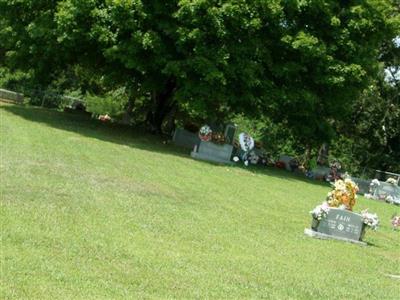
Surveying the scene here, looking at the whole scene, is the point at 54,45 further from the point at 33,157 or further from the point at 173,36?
the point at 33,157

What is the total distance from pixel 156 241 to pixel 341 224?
4.36m

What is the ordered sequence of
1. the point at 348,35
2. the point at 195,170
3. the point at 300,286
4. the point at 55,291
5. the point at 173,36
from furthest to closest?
1. the point at 348,35
2. the point at 173,36
3. the point at 195,170
4. the point at 300,286
5. the point at 55,291

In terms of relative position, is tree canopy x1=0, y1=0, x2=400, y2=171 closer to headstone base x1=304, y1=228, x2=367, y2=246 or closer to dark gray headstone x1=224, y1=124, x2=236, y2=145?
dark gray headstone x1=224, y1=124, x2=236, y2=145

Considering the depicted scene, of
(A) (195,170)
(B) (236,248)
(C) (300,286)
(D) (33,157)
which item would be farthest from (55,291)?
(A) (195,170)

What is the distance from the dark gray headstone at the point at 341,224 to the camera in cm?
1208

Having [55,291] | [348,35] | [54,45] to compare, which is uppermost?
[348,35]

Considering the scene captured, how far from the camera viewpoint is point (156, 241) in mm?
9086

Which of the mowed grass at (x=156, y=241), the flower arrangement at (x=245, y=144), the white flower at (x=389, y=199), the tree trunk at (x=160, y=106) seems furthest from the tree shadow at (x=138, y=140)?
the mowed grass at (x=156, y=241)

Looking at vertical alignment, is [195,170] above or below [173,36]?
→ below

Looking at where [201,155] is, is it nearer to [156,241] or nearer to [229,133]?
[229,133]

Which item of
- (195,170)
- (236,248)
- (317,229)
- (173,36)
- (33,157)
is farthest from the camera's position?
(173,36)

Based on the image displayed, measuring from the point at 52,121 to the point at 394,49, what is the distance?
21.2m

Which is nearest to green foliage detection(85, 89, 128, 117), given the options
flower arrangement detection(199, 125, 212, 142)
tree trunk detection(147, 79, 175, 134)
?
tree trunk detection(147, 79, 175, 134)

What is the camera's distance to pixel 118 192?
12.8 meters
